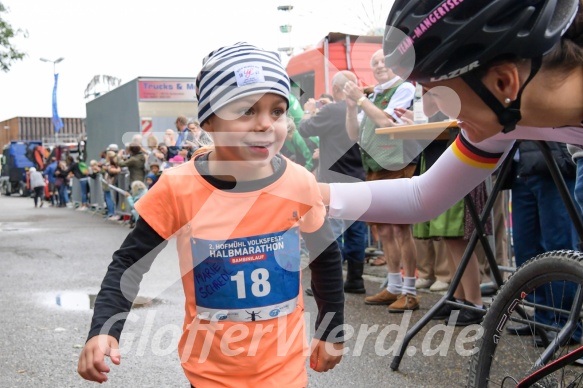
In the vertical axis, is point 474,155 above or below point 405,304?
above

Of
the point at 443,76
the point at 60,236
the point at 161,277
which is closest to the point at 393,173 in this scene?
the point at 161,277

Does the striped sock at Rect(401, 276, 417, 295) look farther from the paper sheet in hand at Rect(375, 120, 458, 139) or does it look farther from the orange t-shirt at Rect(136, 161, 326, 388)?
the orange t-shirt at Rect(136, 161, 326, 388)

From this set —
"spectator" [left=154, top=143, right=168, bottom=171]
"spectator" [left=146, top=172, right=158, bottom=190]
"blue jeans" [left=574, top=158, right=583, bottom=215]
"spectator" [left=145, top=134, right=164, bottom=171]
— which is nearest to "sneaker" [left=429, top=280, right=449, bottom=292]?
"blue jeans" [left=574, top=158, right=583, bottom=215]

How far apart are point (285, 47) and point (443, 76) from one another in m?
16.8

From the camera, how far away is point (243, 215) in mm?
2447

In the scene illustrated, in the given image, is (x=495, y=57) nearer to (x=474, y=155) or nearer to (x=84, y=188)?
(x=474, y=155)

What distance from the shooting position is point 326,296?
8.47ft

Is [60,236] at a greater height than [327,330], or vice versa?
[327,330]

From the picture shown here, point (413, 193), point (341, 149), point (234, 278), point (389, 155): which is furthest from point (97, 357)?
point (341, 149)

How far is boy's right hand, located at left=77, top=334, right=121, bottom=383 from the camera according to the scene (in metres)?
A: 2.23

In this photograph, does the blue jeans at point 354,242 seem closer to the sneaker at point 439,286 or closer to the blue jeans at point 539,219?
the sneaker at point 439,286

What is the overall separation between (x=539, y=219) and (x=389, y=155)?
5.23 feet

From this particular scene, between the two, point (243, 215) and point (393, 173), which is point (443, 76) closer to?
point (243, 215)

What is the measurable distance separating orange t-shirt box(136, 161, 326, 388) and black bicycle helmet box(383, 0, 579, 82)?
830 millimetres
